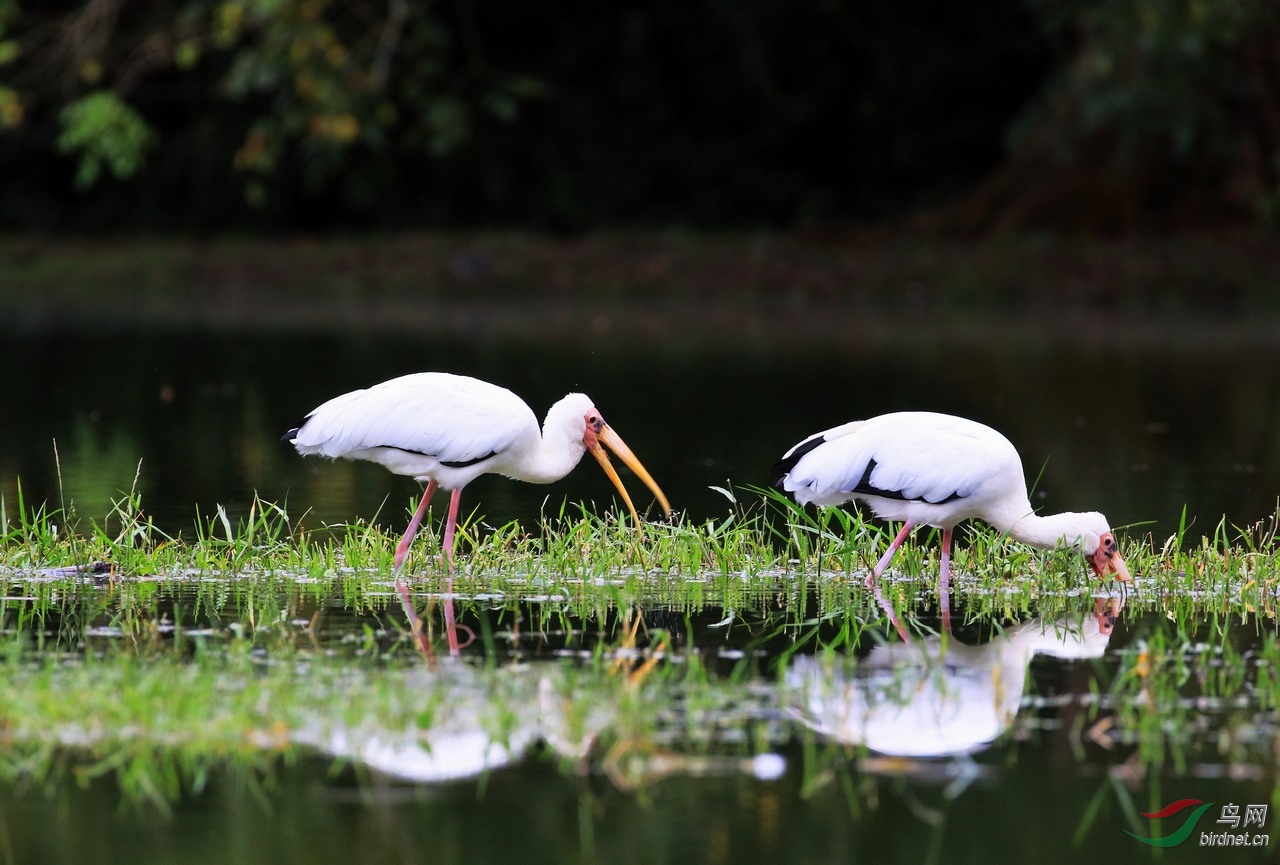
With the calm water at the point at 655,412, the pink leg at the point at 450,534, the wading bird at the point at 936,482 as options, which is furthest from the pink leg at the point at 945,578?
the pink leg at the point at 450,534

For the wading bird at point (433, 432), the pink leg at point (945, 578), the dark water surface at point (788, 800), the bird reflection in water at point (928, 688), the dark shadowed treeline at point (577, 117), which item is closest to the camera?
the dark water surface at point (788, 800)

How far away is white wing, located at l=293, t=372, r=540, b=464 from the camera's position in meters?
8.00

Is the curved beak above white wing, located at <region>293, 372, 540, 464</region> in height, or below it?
below

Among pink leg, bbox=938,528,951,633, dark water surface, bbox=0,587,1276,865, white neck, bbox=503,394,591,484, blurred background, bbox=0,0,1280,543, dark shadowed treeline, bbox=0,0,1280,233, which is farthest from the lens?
dark shadowed treeline, bbox=0,0,1280,233

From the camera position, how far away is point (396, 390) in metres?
8.09

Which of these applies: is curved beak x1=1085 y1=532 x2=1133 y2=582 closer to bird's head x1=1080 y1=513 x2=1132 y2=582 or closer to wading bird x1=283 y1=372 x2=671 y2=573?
bird's head x1=1080 y1=513 x2=1132 y2=582

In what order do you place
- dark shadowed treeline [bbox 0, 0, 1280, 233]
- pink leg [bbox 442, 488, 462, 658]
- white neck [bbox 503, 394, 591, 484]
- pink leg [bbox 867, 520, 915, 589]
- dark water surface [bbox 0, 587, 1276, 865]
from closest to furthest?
dark water surface [bbox 0, 587, 1276, 865]
pink leg [bbox 442, 488, 462, 658]
pink leg [bbox 867, 520, 915, 589]
white neck [bbox 503, 394, 591, 484]
dark shadowed treeline [bbox 0, 0, 1280, 233]

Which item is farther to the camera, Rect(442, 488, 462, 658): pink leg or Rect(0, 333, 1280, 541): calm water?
Rect(0, 333, 1280, 541): calm water

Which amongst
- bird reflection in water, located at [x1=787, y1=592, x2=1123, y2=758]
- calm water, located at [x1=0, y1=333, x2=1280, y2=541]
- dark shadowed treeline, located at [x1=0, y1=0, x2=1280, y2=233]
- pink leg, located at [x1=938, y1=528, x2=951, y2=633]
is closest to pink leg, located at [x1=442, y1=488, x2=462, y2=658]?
calm water, located at [x1=0, y1=333, x2=1280, y2=541]

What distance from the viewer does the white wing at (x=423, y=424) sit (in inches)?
315

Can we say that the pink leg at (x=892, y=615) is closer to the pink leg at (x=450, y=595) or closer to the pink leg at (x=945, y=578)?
the pink leg at (x=945, y=578)

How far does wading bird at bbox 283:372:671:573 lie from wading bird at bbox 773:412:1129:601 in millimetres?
872

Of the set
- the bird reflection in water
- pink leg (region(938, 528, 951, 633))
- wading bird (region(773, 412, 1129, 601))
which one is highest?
wading bird (region(773, 412, 1129, 601))

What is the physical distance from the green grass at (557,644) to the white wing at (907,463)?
40cm
